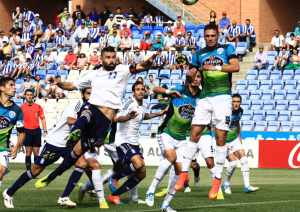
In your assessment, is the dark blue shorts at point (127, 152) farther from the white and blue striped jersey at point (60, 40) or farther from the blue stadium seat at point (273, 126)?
the white and blue striped jersey at point (60, 40)

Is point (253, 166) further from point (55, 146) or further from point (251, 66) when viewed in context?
point (55, 146)

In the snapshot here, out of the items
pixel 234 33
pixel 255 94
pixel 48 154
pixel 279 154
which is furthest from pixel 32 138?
pixel 234 33

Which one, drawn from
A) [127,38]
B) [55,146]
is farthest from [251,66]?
[55,146]

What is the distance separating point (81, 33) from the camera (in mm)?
28391

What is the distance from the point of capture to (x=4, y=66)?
27109mm

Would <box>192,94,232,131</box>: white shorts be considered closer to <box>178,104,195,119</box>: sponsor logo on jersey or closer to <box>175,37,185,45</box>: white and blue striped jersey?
<box>178,104,195,119</box>: sponsor logo on jersey

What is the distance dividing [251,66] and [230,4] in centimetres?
687

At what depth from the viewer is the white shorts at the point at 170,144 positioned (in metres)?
9.52

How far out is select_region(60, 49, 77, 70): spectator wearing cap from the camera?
86.8 ft

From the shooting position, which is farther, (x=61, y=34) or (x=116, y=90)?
(x=61, y=34)

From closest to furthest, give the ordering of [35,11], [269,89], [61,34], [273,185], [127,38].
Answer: [273,185] → [269,89] → [127,38] → [61,34] → [35,11]

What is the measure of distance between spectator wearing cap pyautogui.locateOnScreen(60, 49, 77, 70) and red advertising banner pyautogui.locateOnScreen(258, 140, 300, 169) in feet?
37.9

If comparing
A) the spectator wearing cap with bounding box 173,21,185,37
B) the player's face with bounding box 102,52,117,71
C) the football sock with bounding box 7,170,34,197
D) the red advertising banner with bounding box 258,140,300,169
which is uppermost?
the spectator wearing cap with bounding box 173,21,185,37

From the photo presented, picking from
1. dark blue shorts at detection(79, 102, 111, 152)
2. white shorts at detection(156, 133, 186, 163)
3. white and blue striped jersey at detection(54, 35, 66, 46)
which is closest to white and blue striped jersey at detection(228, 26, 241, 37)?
white and blue striped jersey at detection(54, 35, 66, 46)
